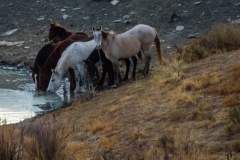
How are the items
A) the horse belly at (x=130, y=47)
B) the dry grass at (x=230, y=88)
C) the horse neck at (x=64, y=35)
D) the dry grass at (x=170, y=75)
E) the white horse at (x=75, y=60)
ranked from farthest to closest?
the horse neck at (x=64, y=35) → the white horse at (x=75, y=60) → the horse belly at (x=130, y=47) → the dry grass at (x=170, y=75) → the dry grass at (x=230, y=88)

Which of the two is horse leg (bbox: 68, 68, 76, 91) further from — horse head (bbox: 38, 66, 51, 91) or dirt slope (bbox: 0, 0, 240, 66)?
dirt slope (bbox: 0, 0, 240, 66)

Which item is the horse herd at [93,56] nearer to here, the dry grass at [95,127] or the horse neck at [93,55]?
the horse neck at [93,55]

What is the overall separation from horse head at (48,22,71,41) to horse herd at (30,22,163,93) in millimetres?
1800

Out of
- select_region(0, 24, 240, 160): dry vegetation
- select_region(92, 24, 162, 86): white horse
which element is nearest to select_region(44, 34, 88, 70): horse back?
select_region(92, 24, 162, 86): white horse

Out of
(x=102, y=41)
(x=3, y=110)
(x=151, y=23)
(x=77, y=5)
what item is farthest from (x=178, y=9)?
(x=3, y=110)

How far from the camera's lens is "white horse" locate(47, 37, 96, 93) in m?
14.4

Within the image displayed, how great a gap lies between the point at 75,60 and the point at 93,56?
0.55 metres

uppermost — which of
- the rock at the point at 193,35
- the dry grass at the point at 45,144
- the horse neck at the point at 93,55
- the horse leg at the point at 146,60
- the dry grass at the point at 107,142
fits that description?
the dry grass at the point at 45,144

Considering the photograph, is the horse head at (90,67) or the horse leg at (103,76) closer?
the horse head at (90,67)

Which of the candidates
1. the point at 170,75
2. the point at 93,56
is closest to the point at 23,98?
the point at 93,56

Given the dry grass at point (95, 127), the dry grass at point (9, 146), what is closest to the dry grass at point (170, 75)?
the dry grass at point (95, 127)

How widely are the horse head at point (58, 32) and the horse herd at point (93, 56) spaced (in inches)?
70.9

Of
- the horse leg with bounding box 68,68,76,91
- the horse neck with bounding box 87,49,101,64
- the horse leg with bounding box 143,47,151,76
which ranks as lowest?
the horse leg with bounding box 68,68,76,91

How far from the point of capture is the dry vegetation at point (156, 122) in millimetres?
6520
